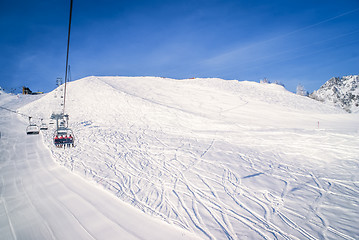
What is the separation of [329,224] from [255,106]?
2077 cm

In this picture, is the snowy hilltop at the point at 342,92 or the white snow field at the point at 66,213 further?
the snowy hilltop at the point at 342,92

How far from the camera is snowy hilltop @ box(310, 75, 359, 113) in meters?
53.2

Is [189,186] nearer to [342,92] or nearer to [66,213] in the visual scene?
[66,213]

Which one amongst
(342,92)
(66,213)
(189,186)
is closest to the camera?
(66,213)

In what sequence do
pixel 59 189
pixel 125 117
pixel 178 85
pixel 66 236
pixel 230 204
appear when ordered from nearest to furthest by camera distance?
pixel 66 236 < pixel 230 204 < pixel 59 189 < pixel 125 117 < pixel 178 85

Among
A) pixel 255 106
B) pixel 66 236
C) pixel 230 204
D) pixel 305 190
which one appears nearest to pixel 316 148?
pixel 305 190

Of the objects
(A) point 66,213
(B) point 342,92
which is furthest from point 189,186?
(B) point 342,92

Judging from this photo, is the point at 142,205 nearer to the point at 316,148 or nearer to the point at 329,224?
the point at 329,224

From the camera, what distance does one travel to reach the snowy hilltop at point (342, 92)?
174 ft

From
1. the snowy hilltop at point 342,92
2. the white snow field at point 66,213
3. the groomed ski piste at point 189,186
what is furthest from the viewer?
the snowy hilltop at point 342,92

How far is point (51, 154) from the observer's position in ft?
31.9

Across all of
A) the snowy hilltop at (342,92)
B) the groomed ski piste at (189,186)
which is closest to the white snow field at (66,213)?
the groomed ski piste at (189,186)

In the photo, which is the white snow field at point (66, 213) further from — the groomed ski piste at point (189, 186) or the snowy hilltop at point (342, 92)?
the snowy hilltop at point (342, 92)

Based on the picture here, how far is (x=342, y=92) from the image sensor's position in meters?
57.1
